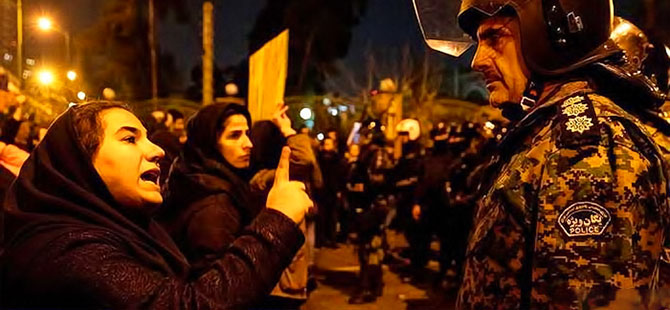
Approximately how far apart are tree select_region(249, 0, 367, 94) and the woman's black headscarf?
26029mm

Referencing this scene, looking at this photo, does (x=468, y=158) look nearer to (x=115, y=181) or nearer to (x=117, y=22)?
(x=115, y=181)

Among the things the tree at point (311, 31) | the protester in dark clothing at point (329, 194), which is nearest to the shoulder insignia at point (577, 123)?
the protester in dark clothing at point (329, 194)

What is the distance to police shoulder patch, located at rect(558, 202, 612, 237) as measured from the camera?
1.66 m

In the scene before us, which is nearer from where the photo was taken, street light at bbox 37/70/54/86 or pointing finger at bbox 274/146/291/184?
pointing finger at bbox 274/146/291/184

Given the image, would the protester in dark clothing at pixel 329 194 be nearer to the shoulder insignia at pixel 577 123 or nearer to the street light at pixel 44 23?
the street light at pixel 44 23

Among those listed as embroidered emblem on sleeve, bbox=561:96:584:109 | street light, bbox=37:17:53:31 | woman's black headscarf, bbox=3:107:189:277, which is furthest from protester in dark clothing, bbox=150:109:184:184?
embroidered emblem on sleeve, bbox=561:96:584:109

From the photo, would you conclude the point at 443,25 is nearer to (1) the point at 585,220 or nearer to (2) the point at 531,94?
(2) the point at 531,94

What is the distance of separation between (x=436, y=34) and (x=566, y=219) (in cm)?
123

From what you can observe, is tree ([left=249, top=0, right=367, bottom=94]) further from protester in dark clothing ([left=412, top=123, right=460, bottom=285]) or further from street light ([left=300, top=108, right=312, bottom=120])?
protester in dark clothing ([left=412, top=123, right=460, bottom=285])

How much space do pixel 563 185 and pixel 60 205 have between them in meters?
1.41

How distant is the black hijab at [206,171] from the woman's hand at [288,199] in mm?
1329

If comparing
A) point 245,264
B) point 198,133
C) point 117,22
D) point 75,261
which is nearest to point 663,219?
point 245,264

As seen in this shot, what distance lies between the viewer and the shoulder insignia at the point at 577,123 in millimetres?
1732

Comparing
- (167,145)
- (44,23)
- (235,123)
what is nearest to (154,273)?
(235,123)
